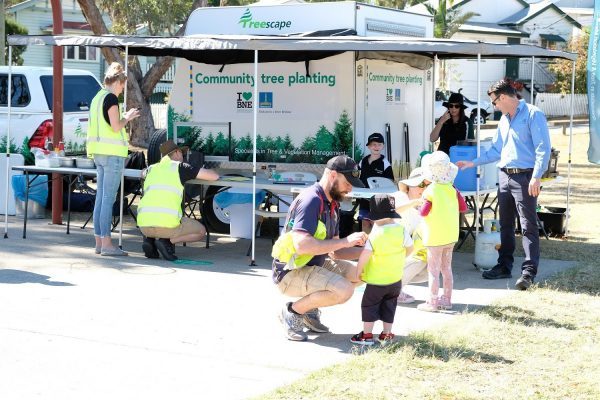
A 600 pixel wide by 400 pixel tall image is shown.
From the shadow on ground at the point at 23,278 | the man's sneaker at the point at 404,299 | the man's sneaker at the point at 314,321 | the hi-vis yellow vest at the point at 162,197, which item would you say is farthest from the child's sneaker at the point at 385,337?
the hi-vis yellow vest at the point at 162,197

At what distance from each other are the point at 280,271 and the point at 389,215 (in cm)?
86

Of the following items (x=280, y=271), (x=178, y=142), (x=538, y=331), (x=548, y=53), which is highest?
(x=548, y=53)

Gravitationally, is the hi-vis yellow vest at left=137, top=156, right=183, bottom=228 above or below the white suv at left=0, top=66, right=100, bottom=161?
below

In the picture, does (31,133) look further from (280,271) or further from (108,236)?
(280,271)

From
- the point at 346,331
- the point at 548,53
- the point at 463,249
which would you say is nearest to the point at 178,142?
the point at 463,249

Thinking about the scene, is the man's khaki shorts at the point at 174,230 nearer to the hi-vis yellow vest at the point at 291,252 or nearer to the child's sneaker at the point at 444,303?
the child's sneaker at the point at 444,303

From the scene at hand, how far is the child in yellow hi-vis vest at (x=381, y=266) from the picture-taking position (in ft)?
22.4

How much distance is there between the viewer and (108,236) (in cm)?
1060

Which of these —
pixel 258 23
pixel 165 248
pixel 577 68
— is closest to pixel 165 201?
pixel 165 248

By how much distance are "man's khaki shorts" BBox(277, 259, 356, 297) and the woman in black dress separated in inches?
212

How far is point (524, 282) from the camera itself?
9141 millimetres

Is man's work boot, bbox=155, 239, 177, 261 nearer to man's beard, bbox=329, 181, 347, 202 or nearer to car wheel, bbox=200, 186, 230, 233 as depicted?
car wheel, bbox=200, 186, 230, 233

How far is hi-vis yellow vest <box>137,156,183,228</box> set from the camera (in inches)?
402

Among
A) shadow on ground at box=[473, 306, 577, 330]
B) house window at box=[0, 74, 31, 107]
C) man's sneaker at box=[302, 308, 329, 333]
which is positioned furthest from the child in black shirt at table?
house window at box=[0, 74, 31, 107]
